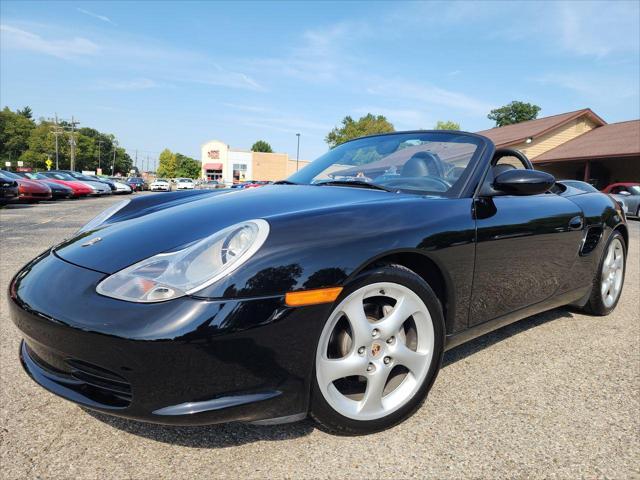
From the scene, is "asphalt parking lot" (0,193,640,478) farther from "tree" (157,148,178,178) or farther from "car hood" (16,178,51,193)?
"tree" (157,148,178,178)

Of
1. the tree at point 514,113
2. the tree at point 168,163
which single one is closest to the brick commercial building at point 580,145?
the tree at point 514,113

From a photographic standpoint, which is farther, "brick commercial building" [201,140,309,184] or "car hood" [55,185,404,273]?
"brick commercial building" [201,140,309,184]

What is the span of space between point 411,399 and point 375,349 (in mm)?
287

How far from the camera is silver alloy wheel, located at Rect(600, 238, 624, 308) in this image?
11.1 feet

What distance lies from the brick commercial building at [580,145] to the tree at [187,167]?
8832 centimetres

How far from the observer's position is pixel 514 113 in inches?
2749

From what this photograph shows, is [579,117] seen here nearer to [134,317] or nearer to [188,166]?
[134,317]

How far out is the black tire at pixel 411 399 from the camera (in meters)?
1.62

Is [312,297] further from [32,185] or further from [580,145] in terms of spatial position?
[580,145]

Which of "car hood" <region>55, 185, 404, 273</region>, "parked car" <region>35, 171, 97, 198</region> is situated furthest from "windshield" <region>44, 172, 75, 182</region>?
"car hood" <region>55, 185, 404, 273</region>

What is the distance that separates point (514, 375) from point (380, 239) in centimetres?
121

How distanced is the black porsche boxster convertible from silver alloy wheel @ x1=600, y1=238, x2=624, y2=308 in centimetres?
124

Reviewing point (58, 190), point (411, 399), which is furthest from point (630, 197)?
point (58, 190)

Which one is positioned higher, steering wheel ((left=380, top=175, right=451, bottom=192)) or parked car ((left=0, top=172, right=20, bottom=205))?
steering wheel ((left=380, top=175, right=451, bottom=192))
